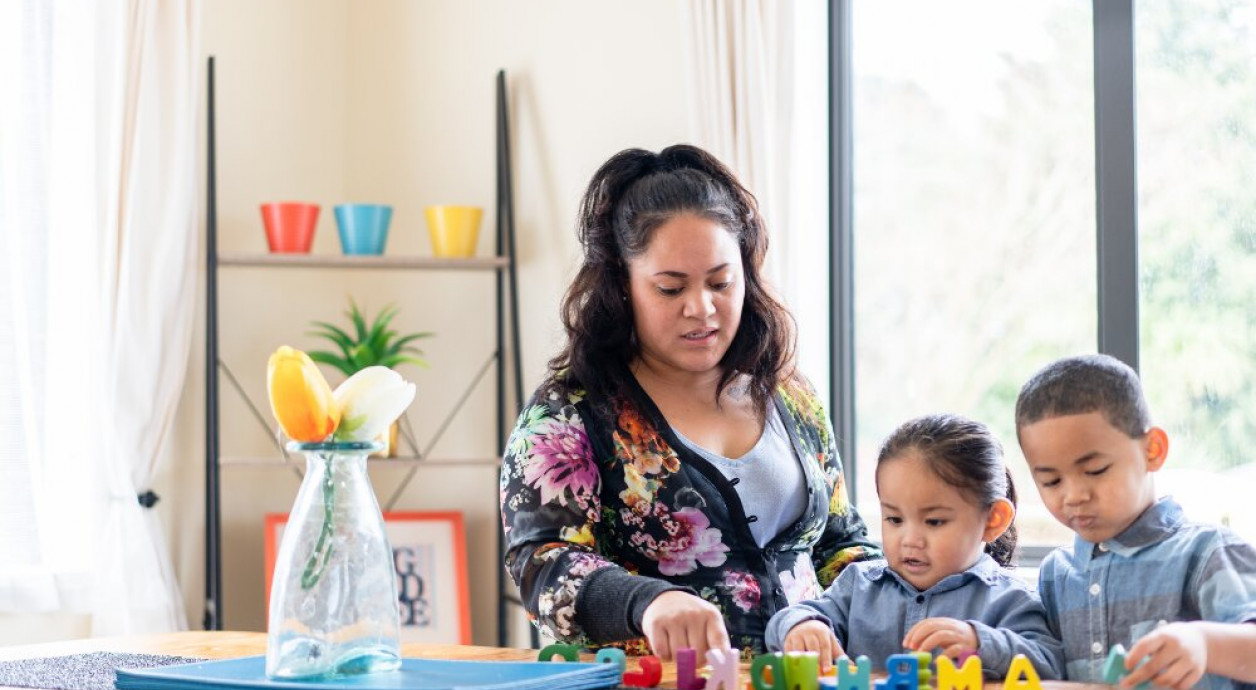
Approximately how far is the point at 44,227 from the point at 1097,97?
7.70 ft

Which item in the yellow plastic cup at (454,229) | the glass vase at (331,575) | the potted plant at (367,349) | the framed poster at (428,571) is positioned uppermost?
the yellow plastic cup at (454,229)

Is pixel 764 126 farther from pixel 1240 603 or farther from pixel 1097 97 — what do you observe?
pixel 1240 603

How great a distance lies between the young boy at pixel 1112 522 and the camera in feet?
4.77

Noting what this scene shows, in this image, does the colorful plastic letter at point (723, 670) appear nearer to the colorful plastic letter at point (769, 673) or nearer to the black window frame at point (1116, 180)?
the colorful plastic letter at point (769, 673)

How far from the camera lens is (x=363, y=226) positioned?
3.83m

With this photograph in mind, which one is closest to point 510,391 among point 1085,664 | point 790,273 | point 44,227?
point 790,273

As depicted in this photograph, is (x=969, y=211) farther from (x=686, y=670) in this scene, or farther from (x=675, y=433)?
(x=686, y=670)

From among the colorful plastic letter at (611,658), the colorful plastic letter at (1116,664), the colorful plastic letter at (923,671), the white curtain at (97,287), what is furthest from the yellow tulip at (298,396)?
the white curtain at (97,287)

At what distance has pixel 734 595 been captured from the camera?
1913 millimetres

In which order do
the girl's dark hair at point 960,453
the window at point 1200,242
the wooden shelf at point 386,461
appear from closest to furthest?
the girl's dark hair at point 960,453 < the window at point 1200,242 < the wooden shelf at point 386,461

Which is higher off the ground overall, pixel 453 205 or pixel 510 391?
pixel 453 205

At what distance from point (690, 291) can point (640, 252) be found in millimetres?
103

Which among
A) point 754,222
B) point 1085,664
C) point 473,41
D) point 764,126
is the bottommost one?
point 1085,664

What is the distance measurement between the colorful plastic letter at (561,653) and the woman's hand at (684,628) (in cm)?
8
